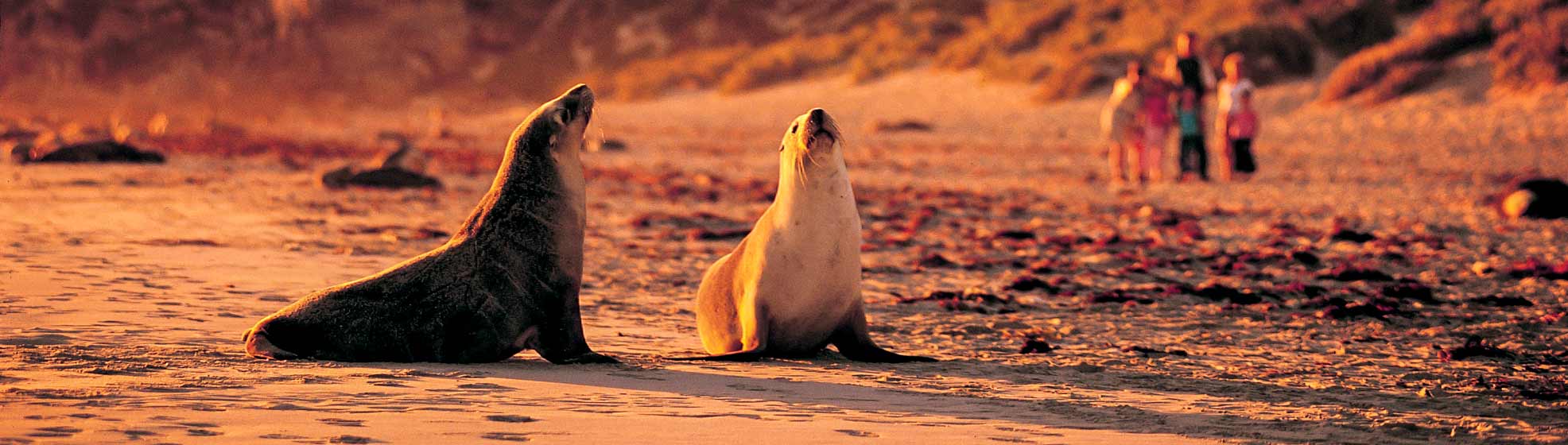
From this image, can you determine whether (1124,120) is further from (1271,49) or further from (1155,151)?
(1271,49)

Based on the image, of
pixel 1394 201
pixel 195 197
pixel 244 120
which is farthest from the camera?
pixel 244 120

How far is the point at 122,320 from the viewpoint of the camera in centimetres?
676

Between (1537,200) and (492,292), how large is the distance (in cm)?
1038

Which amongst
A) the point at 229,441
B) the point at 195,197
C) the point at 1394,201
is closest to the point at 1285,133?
the point at 1394,201

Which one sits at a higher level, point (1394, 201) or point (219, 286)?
point (1394, 201)

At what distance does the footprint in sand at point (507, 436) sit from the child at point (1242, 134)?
45.8 feet

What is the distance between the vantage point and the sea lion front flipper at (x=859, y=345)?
6656 mm

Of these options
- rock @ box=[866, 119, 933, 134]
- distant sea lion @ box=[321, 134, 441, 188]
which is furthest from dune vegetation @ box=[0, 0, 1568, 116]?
distant sea lion @ box=[321, 134, 441, 188]

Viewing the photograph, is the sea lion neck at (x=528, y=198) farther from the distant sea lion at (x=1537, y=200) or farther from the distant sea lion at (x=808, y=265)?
the distant sea lion at (x=1537, y=200)

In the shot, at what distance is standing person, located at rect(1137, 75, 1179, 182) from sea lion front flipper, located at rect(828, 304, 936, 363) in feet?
37.3

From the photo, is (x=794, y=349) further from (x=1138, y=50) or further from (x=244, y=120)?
(x=244, y=120)

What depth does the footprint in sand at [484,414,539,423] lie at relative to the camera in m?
4.91

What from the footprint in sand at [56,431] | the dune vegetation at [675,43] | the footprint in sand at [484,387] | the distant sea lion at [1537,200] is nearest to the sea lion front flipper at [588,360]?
the footprint in sand at [484,387]

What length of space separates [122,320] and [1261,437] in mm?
4341
